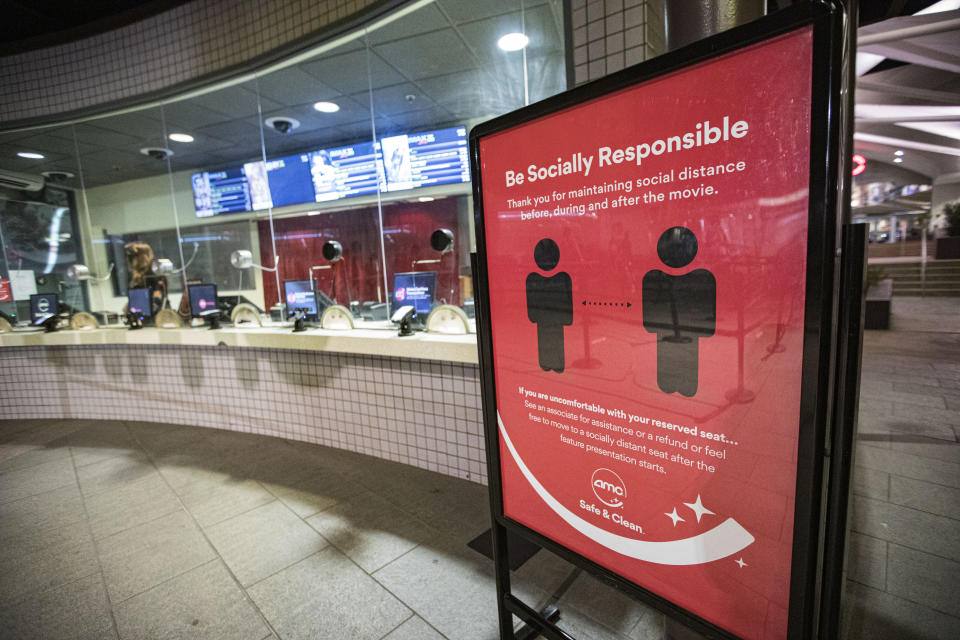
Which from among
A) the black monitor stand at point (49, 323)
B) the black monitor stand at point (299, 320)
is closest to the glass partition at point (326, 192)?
the black monitor stand at point (299, 320)

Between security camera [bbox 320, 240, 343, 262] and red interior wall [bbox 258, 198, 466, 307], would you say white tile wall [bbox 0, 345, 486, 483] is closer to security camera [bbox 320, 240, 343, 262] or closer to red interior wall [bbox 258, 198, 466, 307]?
security camera [bbox 320, 240, 343, 262]

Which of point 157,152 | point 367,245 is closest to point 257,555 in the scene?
point 367,245

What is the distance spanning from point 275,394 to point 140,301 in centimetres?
205

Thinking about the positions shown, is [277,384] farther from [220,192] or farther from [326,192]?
[220,192]

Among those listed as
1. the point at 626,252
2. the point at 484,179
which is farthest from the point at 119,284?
the point at 626,252

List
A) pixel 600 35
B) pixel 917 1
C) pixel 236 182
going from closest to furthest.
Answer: pixel 600 35 < pixel 917 1 < pixel 236 182

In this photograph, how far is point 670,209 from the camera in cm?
89

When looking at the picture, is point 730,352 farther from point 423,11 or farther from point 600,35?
point 423,11

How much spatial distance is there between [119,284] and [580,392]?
6.80 m

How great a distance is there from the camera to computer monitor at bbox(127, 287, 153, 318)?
4.48 meters

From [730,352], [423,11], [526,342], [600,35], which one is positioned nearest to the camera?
[730,352]

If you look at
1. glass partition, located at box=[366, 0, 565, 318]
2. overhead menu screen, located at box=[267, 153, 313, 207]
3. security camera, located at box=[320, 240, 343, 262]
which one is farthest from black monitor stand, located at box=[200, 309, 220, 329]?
overhead menu screen, located at box=[267, 153, 313, 207]

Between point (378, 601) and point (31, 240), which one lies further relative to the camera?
point (31, 240)

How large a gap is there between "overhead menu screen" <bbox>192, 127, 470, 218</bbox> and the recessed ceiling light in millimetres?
1135
